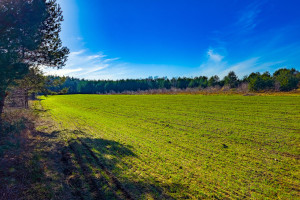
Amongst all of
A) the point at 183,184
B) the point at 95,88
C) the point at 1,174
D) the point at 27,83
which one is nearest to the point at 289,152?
the point at 183,184

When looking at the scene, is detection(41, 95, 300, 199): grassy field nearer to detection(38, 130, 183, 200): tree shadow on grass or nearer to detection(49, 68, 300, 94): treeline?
detection(38, 130, 183, 200): tree shadow on grass

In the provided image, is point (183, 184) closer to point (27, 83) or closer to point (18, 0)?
point (18, 0)

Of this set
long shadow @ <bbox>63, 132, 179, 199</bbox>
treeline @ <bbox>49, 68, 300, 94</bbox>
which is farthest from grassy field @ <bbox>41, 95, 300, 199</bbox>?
treeline @ <bbox>49, 68, 300, 94</bbox>

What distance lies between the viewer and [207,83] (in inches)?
3317

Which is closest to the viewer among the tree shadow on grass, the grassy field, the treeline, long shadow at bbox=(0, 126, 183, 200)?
long shadow at bbox=(0, 126, 183, 200)

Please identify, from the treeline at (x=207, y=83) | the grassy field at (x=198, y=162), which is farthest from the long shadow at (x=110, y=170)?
the treeline at (x=207, y=83)

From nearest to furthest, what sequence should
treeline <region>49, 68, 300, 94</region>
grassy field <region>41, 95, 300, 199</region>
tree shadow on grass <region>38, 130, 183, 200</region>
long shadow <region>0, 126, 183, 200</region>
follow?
long shadow <region>0, 126, 183, 200</region> < tree shadow on grass <region>38, 130, 183, 200</region> < grassy field <region>41, 95, 300, 199</region> < treeline <region>49, 68, 300, 94</region>

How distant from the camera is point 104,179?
586 centimetres

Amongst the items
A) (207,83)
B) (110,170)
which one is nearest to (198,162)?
(110,170)

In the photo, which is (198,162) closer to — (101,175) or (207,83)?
(101,175)

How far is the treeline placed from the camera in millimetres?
43684

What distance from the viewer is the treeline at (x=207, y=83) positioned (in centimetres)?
4368

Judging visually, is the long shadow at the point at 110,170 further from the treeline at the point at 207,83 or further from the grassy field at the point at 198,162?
the treeline at the point at 207,83

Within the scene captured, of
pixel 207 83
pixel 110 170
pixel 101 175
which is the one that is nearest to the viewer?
pixel 101 175
